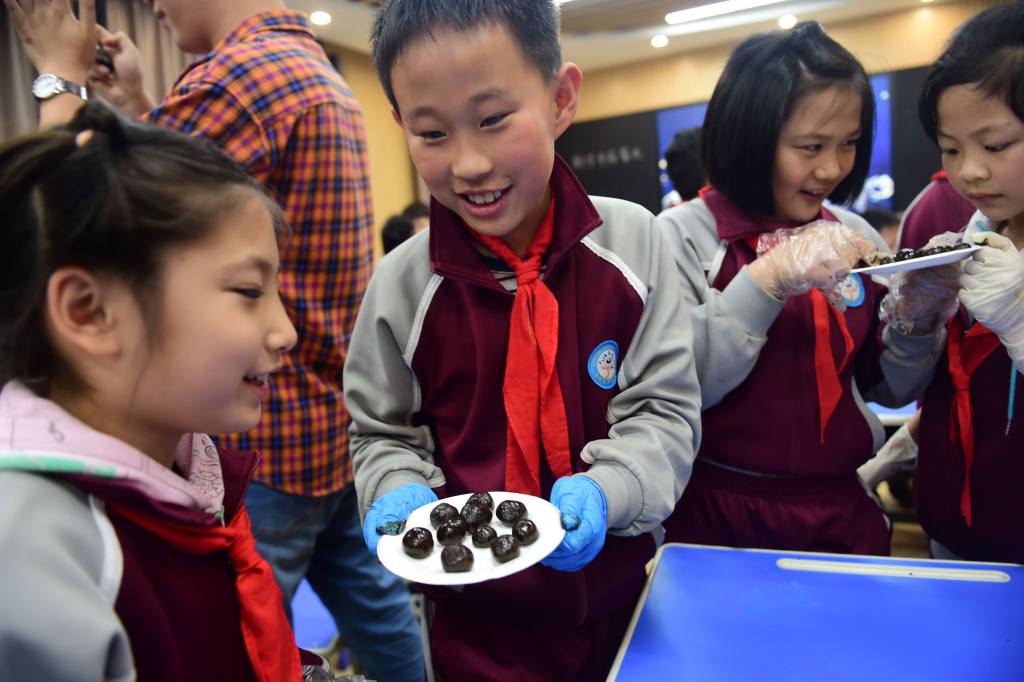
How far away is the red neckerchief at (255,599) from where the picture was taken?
924 mm

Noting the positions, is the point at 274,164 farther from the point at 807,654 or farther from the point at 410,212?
the point at 410,212

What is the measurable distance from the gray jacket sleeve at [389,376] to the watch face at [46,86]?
2.89ft

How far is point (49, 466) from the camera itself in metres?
0.77

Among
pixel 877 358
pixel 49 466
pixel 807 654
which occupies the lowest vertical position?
pixel 807 654

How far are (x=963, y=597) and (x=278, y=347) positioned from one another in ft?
3.78

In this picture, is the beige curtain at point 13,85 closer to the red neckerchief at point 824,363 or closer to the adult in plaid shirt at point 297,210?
the adult in plaid shirt at point 297,210

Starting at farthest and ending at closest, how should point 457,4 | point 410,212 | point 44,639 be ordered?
point 410,212 < point 457,4 < point 44,639

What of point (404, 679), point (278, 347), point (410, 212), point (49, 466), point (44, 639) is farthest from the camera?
point (410, 212)

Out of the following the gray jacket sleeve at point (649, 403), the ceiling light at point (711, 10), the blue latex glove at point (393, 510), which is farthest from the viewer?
the ceiling light at point (711, 10)

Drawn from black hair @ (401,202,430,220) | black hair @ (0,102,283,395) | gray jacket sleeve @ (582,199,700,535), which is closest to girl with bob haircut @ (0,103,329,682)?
black hair @ (0,102,283,395)

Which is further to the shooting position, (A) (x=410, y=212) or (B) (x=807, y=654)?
(A) (x=410, y=212)

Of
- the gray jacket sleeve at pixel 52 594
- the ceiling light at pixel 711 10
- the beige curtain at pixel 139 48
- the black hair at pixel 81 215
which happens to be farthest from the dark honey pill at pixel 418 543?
the ceiling light at pixel 711 10

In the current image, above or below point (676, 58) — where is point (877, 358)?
below

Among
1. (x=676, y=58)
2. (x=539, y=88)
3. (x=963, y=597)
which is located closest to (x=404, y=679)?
(x=963, y=597)
